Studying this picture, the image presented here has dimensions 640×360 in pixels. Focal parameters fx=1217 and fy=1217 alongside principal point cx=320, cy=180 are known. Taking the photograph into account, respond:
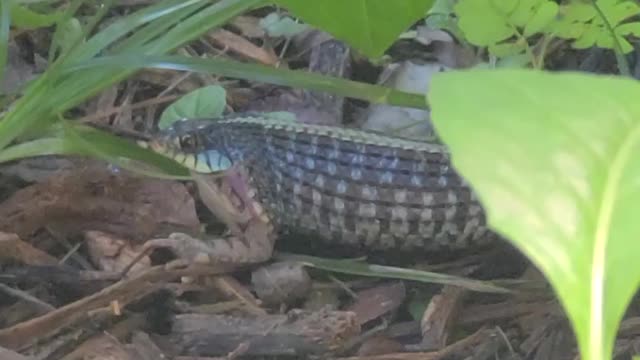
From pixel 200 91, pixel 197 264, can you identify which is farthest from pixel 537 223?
pixel 200 91

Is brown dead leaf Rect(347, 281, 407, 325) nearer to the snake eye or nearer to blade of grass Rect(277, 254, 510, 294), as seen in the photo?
blade of grass Rect(277, 254, 510, 294)

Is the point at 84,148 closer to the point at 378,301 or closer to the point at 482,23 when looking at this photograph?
the point at 378,301

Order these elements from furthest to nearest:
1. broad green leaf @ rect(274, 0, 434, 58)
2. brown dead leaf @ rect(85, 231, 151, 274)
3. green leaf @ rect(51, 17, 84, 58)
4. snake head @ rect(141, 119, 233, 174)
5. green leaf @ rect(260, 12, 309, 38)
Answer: green leaf @ rect(260, 12, 309, 38) < snake head @ rect(141, 119, 233, 174) < brown dead leaf @ rect(85, 231, 151, 274) < green leaf @ rect(51, 17, 84, 58) < broad green leaf @ rect(274, 0, 434, 58)

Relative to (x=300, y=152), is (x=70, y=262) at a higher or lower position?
lower

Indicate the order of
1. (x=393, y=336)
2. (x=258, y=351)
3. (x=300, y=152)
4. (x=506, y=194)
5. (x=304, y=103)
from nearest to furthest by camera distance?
(x=506, y=194) → (x=258, y=351) → (x=393, y=336) → (x=300, y=152) → (x=304, y=103)

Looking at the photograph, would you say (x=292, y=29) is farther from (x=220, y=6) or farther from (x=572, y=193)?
(x=572, y=193)

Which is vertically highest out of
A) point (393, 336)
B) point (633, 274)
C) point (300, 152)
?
point (633, 274)

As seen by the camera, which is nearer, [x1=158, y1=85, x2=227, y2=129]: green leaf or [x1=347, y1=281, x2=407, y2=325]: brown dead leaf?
[x1=347, y1=281, x2=407, y2=325]: brown dead leaf

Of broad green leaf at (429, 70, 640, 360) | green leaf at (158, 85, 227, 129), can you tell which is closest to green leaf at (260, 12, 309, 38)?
green leaf at (158, 85, 227, 129)
